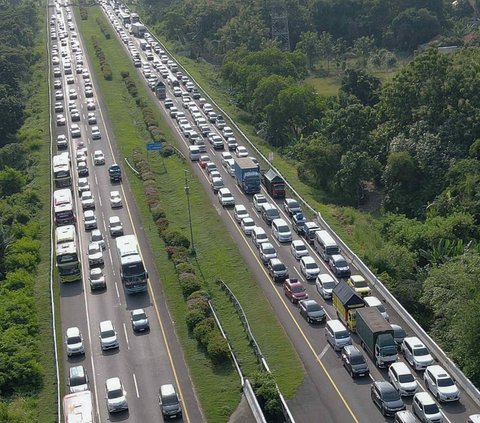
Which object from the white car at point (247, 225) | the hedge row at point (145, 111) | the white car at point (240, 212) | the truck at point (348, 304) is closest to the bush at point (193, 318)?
the truck at point (348, 304)

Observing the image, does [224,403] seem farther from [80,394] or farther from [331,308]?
[331,308]

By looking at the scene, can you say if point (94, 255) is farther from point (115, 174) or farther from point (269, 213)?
point (115, 174)

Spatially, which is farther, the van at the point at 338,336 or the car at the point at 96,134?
the car at the point at 96,134

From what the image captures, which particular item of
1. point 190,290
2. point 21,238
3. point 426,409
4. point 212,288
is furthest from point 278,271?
point 21,238

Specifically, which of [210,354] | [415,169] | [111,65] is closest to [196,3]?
[111,65]

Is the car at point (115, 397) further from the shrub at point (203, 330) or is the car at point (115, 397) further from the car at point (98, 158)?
the car at point (98, 158)

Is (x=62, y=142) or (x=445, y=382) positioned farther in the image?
(x=62, y=142)

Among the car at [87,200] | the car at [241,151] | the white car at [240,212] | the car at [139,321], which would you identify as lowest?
the car at [241,151]
